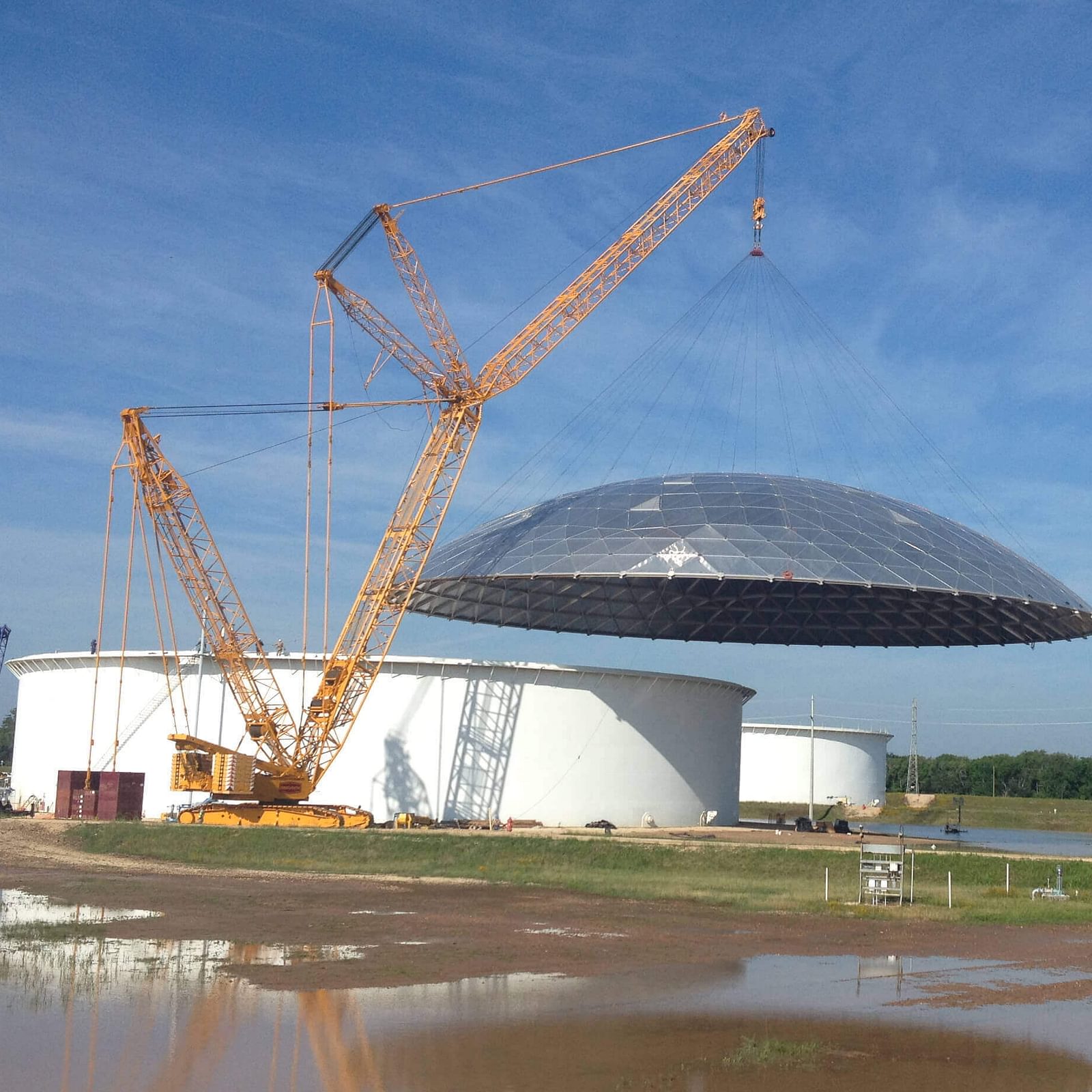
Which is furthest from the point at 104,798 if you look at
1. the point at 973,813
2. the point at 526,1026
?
the point at 973,813

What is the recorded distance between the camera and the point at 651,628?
8762 centimetres

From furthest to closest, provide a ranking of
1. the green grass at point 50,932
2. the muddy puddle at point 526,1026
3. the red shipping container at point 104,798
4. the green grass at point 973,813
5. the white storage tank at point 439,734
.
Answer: the green grass at point 973,813 → the white storage tank at point 439,734 → the red shipping container at point 104,798 → the green grass at point 50,932 → the muddy puddle at point 526,1026

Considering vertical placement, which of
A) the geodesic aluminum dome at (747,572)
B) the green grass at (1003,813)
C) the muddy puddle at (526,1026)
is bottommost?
the green grass at (1003,813)

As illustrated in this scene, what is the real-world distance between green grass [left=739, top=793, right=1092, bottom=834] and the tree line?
3231 cm

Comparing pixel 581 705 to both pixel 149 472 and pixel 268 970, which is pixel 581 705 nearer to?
pixel 149 472

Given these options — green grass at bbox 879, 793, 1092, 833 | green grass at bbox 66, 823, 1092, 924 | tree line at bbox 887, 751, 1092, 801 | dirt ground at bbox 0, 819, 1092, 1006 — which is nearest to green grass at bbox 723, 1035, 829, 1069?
dirt ground at bbox 0, 819, 1092, 1006

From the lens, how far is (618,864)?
46.9 m

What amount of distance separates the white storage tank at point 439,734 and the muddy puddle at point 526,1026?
41501 mm

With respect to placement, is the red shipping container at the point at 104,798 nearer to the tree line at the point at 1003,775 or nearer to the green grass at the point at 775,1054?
the green grass at the point at 775,1054

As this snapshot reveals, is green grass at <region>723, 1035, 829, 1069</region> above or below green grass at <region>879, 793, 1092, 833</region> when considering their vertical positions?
above

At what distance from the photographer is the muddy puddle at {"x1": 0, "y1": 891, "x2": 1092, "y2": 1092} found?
14.7 metres

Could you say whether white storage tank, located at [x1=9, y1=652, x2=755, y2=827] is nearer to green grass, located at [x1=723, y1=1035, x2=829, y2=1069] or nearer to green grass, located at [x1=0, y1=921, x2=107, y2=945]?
green grass, located at [x1=0, y1=921, x2=107, y2=945]

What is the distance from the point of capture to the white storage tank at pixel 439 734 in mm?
64625

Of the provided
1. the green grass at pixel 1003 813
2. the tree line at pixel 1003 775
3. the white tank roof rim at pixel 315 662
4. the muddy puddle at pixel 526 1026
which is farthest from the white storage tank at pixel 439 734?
Result: the tree line at pixel 1003 775
